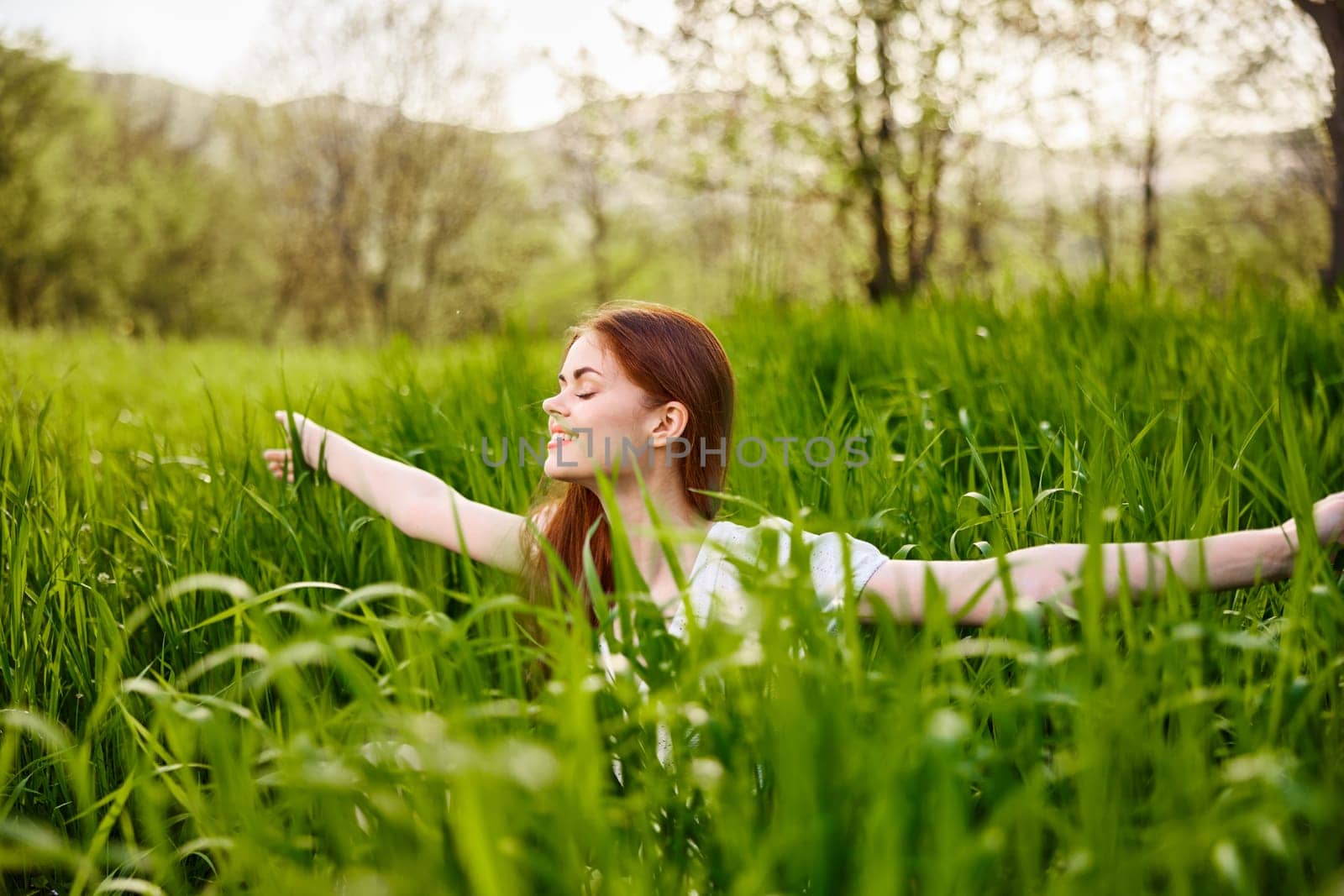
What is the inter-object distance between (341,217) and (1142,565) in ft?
88.9

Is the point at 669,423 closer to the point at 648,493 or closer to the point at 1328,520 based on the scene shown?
the point at 648,493

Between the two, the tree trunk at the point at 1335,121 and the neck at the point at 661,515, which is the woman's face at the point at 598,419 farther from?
the tree trunk at the point at 1335,121

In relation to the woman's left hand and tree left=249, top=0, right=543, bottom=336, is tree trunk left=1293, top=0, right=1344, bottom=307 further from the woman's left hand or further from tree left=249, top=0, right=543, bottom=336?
tree left=249, top=0, right=543, bottom=336

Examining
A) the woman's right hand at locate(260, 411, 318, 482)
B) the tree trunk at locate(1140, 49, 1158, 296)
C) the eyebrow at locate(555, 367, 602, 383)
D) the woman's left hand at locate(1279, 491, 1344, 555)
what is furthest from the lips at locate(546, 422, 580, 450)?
the tree trunk at locate(1140, 49, 1158, 296)

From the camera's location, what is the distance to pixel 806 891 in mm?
978

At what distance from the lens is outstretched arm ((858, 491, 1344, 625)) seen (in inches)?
53.9

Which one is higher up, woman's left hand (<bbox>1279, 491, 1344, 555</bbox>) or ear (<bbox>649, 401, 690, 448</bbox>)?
ear (<bbox>649, 401, 690, 448</bbox>)

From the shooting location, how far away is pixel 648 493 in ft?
5.49

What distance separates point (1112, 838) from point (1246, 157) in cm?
2373

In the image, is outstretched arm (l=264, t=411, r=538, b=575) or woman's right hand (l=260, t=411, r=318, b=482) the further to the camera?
woman's right hand (l=260, t=411, r=318, b=482)

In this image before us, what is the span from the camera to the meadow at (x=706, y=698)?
92cm

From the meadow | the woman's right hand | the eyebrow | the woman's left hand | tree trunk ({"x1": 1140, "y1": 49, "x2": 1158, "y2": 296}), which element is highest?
tree trunk ({"x1": 1140, "y1": 49, "x2": 1158, "y2": 296})

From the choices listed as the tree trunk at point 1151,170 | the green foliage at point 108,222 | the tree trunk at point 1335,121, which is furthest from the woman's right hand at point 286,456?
the green foliage at point 108,222

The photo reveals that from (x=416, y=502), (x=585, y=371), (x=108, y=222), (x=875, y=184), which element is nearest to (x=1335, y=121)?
(x=875, y=184)
